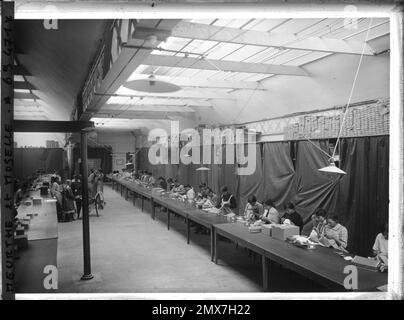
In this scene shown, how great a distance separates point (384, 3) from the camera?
2004 mm

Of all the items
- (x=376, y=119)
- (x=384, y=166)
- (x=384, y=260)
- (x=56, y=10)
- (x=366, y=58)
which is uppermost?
(x=366, y=58)

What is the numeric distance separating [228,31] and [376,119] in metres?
2.95

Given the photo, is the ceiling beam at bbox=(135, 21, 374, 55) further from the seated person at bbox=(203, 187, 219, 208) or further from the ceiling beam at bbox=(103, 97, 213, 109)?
the ceiling beam at bbox=(103, 97, 213, 109)

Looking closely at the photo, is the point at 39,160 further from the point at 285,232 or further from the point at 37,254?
the point at 285,232

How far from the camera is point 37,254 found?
3.91 meters

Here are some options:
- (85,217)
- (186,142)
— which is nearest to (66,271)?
(85,217)

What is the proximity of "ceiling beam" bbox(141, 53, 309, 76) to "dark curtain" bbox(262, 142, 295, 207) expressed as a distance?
1807 millimetres

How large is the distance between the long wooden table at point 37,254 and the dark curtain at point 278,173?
17.3 ft

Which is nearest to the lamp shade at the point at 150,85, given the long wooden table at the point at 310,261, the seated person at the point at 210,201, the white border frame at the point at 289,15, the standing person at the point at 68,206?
the white border frame at the point at 289,15

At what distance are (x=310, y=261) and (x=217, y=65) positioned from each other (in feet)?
13.1

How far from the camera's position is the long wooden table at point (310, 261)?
10.9 feet

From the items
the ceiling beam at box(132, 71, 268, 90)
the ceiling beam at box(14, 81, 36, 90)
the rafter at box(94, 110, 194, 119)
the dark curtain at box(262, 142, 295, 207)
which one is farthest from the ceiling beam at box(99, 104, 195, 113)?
the dark curtain at box(262, 142, 295, 207)

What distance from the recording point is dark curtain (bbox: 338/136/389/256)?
16.8 feet
